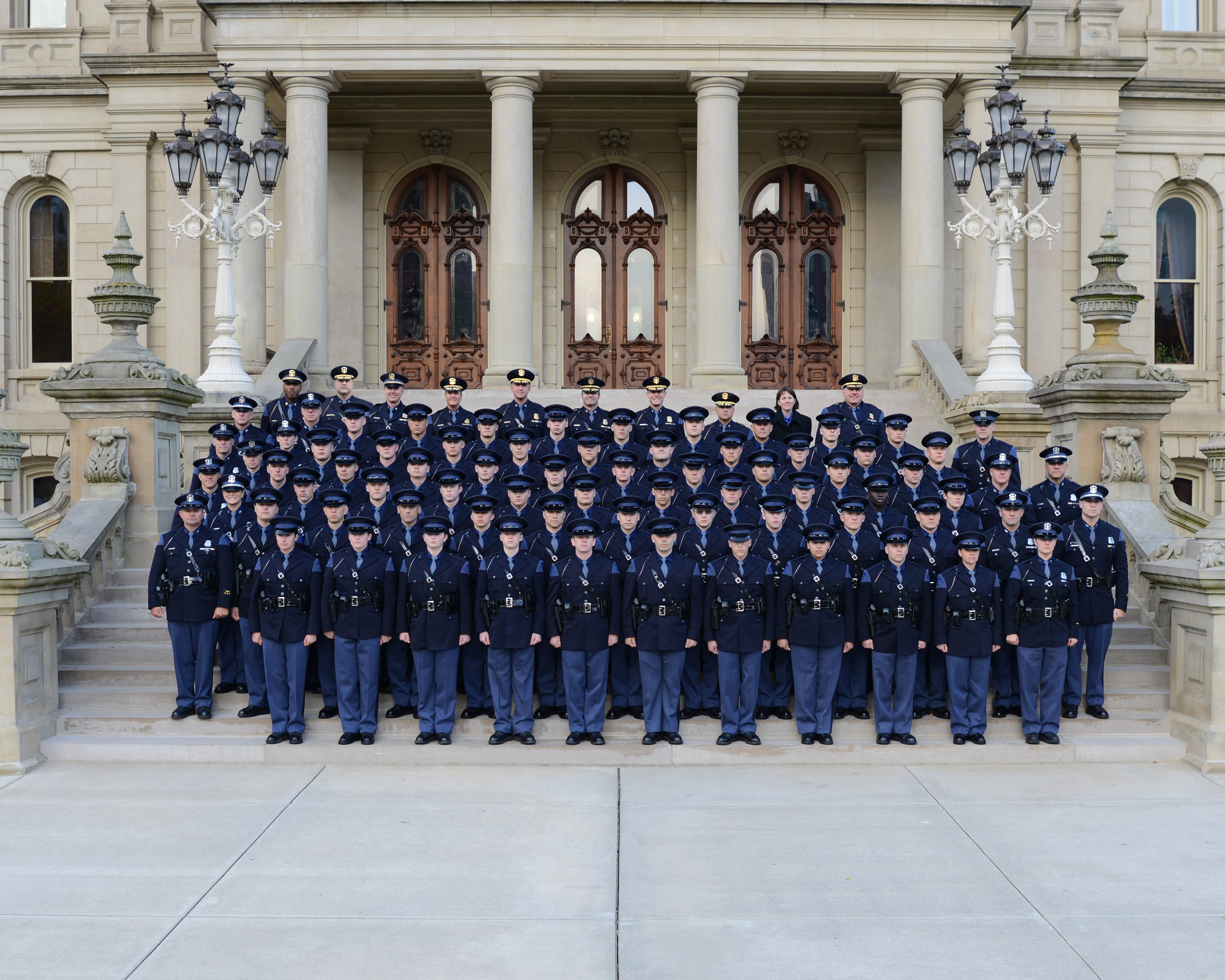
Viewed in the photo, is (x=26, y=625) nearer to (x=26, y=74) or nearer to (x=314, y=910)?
(x=314, y=910)

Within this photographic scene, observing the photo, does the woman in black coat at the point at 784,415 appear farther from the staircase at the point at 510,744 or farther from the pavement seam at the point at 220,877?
the pavement seam at the point at 220,877

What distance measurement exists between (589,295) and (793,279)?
3.83 metres

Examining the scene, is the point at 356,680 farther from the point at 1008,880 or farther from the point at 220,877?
the point at 1008,880

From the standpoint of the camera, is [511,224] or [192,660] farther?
[511,224]

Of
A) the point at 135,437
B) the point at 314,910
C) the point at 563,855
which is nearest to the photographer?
the point at 314,910

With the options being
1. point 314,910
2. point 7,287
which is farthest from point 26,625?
point 7,287

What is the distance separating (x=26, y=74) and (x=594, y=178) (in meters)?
10.7

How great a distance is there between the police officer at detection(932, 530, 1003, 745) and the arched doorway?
12.4 m

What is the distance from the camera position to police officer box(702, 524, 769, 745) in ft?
30.2

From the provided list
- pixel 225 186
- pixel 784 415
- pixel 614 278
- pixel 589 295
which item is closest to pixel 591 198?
pixel 614 278

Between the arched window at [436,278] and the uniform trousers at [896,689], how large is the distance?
44.0 ft

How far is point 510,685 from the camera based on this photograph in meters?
9.37

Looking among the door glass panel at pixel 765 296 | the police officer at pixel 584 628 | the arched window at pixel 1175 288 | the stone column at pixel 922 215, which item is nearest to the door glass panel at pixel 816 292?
the door glass panel at pixel 765 296

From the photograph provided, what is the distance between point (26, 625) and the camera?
9.11m
